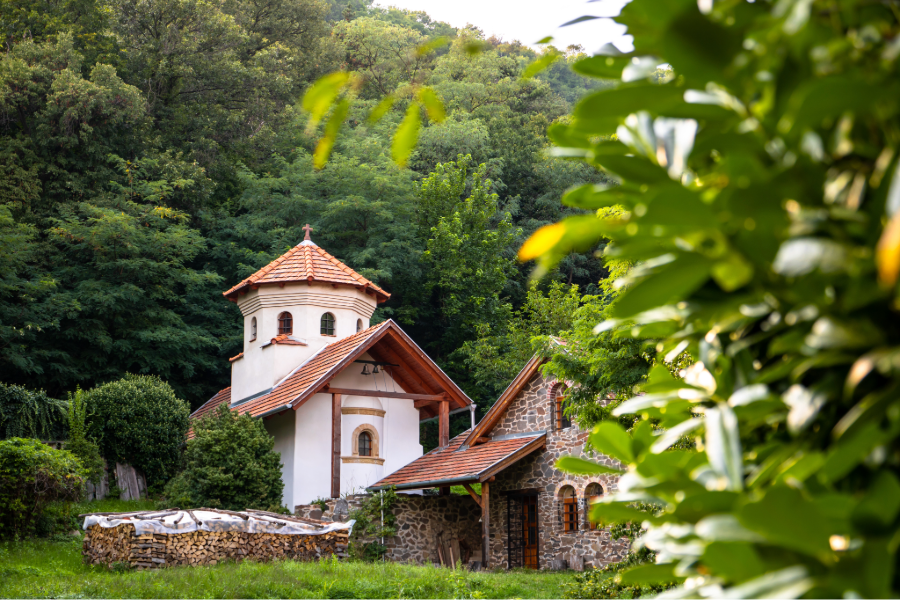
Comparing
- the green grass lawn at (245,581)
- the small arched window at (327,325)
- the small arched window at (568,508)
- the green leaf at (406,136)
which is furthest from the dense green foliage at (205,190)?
the green leaf at (406,136)

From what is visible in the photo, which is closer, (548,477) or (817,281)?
(817,281)

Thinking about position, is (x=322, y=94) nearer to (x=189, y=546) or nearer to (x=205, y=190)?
(x=189, y=546)

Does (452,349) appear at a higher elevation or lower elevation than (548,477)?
higher

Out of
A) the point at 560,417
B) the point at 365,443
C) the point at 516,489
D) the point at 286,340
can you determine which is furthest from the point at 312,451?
the point at 560,417

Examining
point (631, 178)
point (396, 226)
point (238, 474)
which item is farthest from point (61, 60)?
point (631, 178)

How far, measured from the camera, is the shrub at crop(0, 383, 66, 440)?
1861 cm

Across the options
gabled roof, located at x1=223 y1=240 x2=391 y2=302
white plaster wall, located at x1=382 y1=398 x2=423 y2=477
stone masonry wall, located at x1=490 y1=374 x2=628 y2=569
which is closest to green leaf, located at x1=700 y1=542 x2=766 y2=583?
stone masonry wall, located at x1=490 y1=374 x2=628 y2=569

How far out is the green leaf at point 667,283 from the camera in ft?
2.49

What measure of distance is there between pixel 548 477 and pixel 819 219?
18101 mm

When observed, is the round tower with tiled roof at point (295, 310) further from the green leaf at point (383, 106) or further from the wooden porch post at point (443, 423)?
the green leaf at point (383, 106)

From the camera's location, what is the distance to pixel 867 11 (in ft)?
2.49

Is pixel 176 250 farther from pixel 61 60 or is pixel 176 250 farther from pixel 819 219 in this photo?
pixel 819 219

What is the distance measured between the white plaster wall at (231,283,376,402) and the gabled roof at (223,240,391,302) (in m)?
0.23

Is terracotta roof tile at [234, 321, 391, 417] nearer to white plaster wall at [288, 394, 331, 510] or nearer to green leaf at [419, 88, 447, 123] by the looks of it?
white plaster wall at [288, 394, 331, 510]
